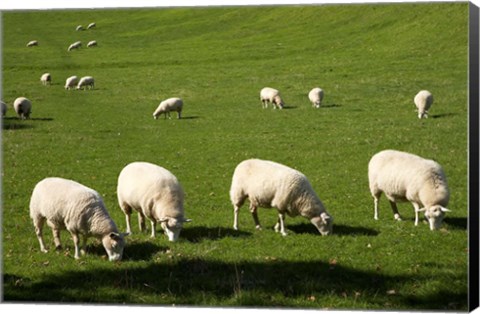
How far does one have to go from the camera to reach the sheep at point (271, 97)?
491 inches

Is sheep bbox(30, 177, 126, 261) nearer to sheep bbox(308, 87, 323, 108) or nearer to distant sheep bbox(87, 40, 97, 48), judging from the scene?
distant sheep bbox(87, 40, 97, 48)

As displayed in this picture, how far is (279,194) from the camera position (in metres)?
11.0

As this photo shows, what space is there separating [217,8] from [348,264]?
173 inches

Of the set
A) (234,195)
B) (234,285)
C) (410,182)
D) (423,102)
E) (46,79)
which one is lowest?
(234,285)

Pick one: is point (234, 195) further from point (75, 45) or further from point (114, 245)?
point (75, 45)

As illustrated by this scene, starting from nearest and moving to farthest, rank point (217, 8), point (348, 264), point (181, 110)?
point (348, 264), point (217, 8), point (181, 110)

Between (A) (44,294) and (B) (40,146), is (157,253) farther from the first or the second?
(B) (40,146)

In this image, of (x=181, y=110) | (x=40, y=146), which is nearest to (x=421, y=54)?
(x=181, y=110)

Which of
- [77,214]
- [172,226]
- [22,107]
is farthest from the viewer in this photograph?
[22,107]

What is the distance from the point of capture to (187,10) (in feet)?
36.2

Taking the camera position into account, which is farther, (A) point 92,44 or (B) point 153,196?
(A) point 92,44

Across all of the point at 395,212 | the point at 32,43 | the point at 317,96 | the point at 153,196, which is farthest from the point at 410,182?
the point at 32,43

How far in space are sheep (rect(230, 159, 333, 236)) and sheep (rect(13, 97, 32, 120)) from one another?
3.78 metres

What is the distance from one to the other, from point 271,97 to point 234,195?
203 centimetres
